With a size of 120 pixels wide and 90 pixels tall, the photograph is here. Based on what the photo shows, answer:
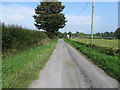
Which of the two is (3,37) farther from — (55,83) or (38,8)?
(38,8)

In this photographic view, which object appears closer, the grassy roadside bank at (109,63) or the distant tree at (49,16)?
the grassy roadside bank at (109,63)

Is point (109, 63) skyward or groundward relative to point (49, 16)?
groundward

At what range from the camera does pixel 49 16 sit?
3634 cm

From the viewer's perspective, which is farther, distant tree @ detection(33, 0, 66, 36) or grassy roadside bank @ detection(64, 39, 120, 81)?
distant tree @ detection(33, 0, 66, 36)

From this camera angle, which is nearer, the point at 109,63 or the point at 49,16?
the point at 109,63

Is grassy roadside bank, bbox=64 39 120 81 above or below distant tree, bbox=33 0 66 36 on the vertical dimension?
below

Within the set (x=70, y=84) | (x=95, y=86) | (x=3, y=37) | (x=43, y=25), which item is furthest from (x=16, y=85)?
(x=43, y=25)

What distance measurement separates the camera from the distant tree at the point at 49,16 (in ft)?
119

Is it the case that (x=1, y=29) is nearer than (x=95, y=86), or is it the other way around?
(x=95, y=86)

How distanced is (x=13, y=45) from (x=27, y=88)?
23.4 feet

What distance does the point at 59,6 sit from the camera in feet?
131

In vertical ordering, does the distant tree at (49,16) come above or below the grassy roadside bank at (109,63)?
above

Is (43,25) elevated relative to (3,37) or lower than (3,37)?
elevated

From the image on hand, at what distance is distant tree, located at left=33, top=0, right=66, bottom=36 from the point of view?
1426 inches
